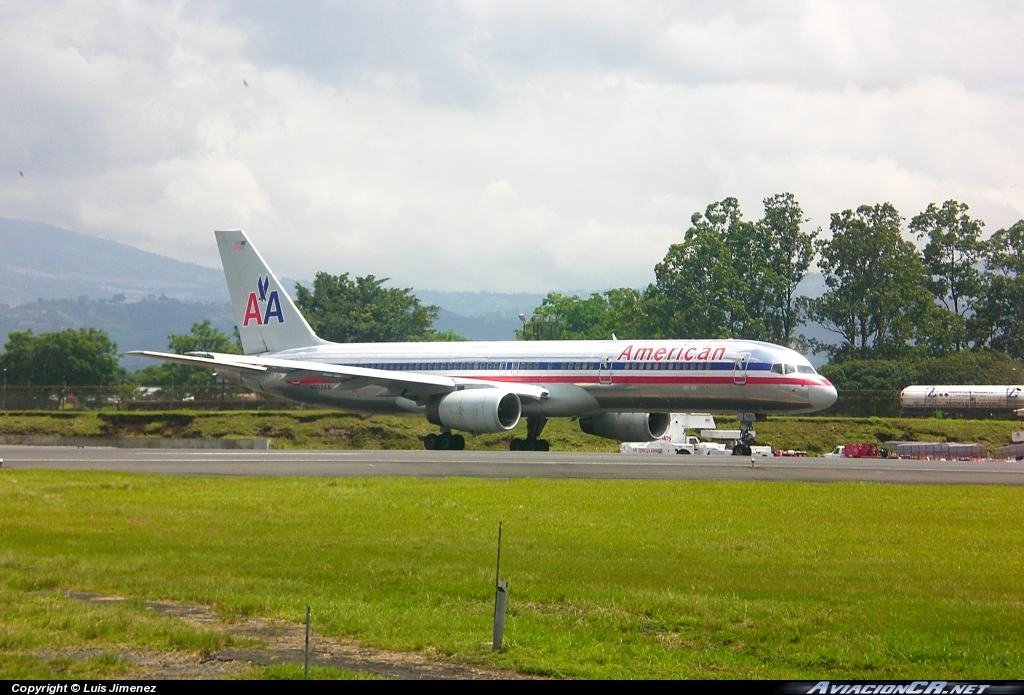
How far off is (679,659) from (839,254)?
110213 mm

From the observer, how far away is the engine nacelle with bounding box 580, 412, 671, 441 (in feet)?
153

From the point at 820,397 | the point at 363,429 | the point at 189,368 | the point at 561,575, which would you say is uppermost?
the point at 189,368

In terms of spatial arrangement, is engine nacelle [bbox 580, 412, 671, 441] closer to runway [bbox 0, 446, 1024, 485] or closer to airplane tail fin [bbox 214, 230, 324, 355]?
runway [bbox 0, 446, 1024, 485]

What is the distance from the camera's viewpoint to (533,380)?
4469 centimetres

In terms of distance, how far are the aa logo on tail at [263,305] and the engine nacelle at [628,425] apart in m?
15.5

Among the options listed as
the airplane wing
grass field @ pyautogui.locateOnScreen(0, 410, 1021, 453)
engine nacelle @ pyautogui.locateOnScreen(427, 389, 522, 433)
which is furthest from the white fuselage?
grass field @ pyautogui.locateOnScreen(0, 410, 1021, 453)

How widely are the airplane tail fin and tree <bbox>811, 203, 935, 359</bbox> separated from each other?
68.3 m

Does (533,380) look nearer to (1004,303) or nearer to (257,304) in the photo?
(257,304)

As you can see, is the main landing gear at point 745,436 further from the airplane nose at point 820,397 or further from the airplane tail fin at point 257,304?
the airplane tail fin at point 257,304

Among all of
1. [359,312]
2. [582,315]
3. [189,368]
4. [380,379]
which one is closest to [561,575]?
[380,379]

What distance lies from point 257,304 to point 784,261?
3080 inches

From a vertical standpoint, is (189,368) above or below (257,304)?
below

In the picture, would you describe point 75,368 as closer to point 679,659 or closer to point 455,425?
point 455,425

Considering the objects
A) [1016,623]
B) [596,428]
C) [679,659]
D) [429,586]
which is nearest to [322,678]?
[679,659]
